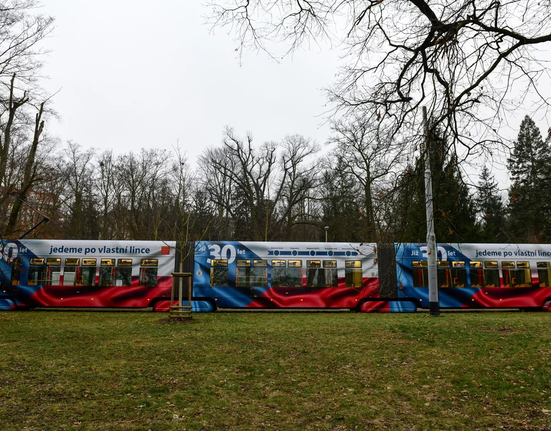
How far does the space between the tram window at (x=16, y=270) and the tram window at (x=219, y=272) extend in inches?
313

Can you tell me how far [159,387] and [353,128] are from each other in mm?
Result: 5146

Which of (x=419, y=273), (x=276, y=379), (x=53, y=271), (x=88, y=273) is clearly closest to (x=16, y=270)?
(x=53, y=271)

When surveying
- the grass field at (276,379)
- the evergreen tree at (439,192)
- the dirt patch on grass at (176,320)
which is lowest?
the grass field at (276,379)

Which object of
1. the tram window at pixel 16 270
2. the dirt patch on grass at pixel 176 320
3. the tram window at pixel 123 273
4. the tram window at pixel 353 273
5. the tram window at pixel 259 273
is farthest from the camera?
the tram window at pixel 353 273

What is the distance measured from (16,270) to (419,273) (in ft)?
55.8

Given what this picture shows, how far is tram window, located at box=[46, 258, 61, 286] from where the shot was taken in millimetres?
19547

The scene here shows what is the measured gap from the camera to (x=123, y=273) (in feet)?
64.9

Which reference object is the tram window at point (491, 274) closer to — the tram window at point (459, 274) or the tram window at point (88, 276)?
the tram window at point (459, 274)

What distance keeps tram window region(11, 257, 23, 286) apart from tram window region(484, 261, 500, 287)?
65.0ft

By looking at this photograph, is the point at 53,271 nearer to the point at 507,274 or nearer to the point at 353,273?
the point at 353,273

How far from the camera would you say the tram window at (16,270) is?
63.9ft

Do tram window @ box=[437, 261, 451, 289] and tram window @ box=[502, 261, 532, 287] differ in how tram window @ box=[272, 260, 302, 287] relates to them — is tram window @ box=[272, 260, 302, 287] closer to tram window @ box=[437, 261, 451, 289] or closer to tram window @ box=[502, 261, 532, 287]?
tram window @ box=[437, 261, 451, 289]

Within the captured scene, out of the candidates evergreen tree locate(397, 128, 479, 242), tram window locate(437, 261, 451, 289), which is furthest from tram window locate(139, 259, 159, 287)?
evergreen tree locate(397, 128, 479, 242)

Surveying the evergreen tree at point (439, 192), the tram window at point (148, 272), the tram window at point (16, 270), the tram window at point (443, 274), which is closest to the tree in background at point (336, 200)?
the tram window at point (443, 274)
